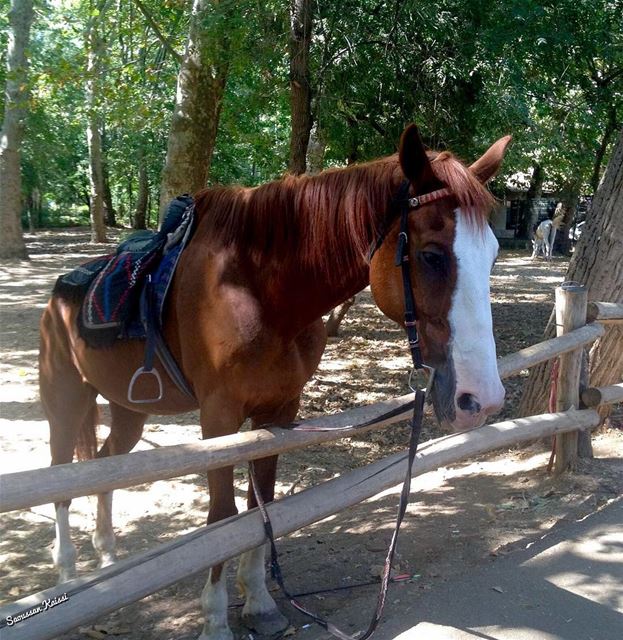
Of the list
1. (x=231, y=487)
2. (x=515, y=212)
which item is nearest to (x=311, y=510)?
(x=231, y=487)

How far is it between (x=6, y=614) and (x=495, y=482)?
142 inches

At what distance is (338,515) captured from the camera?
15.0ft

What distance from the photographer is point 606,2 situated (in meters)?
7.45

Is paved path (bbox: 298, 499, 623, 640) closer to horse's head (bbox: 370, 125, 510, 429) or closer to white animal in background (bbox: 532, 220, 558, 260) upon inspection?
horse's head (bbox: 370, 125, 510, 429)

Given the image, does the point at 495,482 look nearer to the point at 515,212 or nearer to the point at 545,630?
the point at 545,630

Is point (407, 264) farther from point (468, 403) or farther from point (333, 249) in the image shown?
point (468, 403)

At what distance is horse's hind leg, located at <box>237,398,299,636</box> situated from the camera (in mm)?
2951

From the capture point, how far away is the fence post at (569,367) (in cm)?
429

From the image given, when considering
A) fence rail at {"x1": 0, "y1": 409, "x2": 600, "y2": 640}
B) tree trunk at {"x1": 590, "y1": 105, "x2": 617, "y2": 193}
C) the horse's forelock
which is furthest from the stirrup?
tree trunk at {"x1": 590, "y1": 105, "x2": 617, "y2": 193}

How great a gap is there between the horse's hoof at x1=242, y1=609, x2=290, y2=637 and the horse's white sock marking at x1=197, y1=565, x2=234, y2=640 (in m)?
0.18

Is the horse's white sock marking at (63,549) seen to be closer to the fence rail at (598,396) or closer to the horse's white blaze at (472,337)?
the horse's white blaze at (472,337)

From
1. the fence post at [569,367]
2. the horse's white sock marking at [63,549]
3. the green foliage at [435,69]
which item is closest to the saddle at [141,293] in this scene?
the horse's white sock marking at [63,549]

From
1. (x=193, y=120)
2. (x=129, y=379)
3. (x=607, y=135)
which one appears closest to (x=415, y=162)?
(x=129, y=379)

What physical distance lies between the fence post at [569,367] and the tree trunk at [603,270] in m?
0.65
